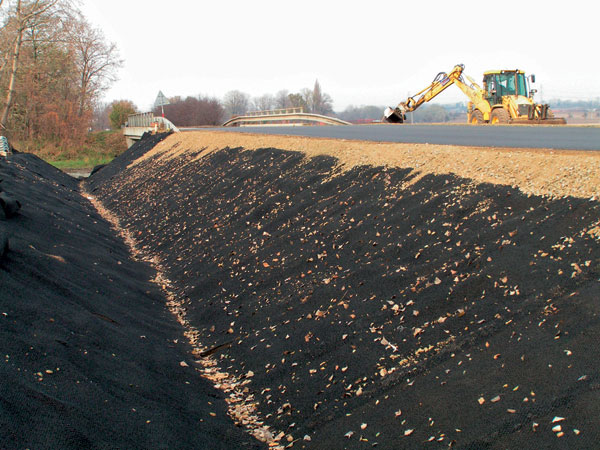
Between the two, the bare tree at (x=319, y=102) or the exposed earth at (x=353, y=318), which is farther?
the bare tree at (x=319, y=102)

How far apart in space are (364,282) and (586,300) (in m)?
2.83

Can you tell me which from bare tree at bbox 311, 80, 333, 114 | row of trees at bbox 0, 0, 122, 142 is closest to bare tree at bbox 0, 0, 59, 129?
row of trees at bbox 0, 0, 122, 142

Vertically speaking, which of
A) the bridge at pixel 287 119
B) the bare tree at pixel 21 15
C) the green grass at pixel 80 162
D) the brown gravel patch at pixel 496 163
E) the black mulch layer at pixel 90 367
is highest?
the bare tree at pixel 21 15

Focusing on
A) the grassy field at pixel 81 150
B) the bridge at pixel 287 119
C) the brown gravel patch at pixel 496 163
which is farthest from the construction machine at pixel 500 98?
the grassy field at pixel 81 150

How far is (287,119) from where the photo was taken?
41.0 meters

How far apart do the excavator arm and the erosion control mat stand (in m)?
16.0

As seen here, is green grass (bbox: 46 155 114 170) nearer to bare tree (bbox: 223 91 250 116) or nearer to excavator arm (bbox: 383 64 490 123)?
excavator arm (bbox: 383 64 490 123)

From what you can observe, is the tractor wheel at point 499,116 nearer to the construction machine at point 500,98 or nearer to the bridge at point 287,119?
the construction machine at point 500,98

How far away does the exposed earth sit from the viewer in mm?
4270

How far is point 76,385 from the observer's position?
4.65 metres

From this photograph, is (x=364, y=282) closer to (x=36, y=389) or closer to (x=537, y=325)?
(x=537, y=325)

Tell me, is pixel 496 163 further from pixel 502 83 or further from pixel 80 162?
pixel 80 162

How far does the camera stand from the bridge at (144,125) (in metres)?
37.0

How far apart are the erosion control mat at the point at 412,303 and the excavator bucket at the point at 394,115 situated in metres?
20.4
